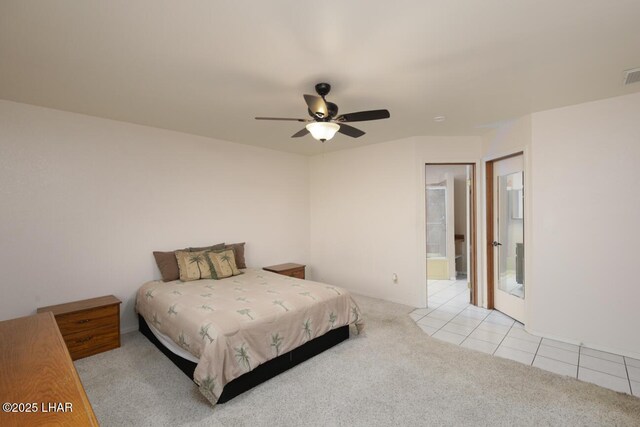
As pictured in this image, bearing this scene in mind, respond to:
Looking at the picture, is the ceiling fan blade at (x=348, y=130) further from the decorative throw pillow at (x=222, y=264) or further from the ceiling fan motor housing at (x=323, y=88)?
the decorative throw pillow at (x=222, y=264)

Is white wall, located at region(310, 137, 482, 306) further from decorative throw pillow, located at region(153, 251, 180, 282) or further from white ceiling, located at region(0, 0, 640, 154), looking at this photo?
decorative throw pillow, located at region(153, 251, 180, 282)

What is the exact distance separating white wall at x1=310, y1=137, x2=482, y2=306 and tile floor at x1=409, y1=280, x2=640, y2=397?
1.80ft

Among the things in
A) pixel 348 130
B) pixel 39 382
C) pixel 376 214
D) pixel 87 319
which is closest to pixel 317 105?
pixel 348 130

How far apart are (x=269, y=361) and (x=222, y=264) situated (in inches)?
68.1

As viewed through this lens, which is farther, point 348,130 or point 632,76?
point 348,130

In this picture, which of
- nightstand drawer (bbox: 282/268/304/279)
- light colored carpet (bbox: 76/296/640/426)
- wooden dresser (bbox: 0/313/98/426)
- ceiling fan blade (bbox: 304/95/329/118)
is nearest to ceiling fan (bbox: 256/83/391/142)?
ceiling fan blade (bbox: 304/95/329/118)

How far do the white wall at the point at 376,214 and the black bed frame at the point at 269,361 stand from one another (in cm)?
173

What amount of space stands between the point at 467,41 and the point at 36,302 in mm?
4543

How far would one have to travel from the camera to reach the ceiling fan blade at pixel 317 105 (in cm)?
222

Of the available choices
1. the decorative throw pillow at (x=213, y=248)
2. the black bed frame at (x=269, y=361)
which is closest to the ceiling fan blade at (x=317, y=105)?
the black bed frame at (x=269, y=361)

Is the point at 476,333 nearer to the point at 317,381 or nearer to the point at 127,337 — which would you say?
the point at 317,381

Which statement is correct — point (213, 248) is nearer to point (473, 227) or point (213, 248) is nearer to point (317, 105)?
point (317, 105)

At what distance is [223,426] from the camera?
2.07 m

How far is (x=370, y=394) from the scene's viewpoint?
2.40 m
